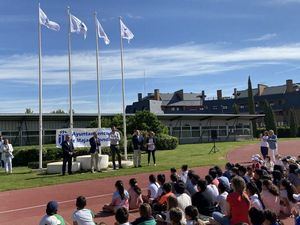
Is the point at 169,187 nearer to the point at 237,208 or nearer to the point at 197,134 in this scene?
the point at 237,208

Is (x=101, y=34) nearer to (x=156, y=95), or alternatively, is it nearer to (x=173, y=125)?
(x=173, y=125)

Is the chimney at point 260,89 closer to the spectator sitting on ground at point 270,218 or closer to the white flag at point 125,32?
the white flag at point 125,32

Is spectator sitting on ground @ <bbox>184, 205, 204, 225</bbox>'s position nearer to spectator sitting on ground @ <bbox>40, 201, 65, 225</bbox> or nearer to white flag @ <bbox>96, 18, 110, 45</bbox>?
spectator sitting on ground @ <bbox>40, 201, 65, 225</bbox>

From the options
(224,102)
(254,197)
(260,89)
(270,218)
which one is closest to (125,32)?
(254,197)

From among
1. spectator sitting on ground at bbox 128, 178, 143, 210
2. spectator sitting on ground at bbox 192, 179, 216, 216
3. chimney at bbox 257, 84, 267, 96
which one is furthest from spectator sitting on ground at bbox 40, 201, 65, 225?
chimney at bbox 257, 84, 267, 96

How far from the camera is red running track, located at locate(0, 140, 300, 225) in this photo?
38.5ft

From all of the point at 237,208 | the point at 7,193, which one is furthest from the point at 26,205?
the point at 237,208

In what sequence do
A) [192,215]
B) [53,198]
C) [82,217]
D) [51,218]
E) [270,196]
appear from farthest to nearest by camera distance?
[53,198] → [270,196] → [82,217] → [51,218] → [192,215]

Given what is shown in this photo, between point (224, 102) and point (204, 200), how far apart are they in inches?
3829

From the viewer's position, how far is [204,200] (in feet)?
31.3

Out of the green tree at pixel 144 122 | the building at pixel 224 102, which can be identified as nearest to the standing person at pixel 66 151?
the green tree at pixel 144 122

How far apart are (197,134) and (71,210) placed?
4647 centimetres

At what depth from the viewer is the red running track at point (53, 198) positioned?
11742 mm

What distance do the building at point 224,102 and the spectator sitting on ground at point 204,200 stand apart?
2921 inches
